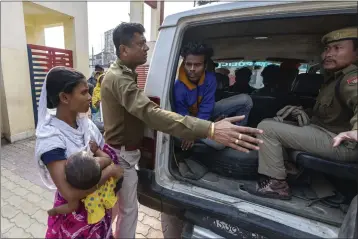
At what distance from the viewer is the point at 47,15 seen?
5.78 meters

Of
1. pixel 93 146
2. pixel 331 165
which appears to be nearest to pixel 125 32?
pixel 93 146

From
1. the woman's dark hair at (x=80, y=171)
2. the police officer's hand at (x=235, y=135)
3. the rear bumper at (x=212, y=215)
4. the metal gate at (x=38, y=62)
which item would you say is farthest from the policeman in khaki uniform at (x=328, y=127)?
the metal gate at (x=38, y=62)

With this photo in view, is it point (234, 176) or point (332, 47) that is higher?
point (332, 47)

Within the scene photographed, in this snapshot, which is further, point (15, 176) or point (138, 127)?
point (15, 176)

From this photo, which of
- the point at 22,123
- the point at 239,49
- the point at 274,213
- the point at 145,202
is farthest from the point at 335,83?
the point at 22,123

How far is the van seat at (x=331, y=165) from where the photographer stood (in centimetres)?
138

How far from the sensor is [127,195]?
5.49ft

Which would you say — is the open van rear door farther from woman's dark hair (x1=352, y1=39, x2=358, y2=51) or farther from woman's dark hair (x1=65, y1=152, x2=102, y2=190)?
woman's dark hair (x1=65, y1=152, x2=102, y2=190)

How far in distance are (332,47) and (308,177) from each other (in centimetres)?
102

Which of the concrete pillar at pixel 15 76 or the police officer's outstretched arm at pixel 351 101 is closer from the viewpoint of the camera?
the police officer's outstretched arm at pixel 351 101

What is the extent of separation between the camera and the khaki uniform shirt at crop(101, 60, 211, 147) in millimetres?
1232

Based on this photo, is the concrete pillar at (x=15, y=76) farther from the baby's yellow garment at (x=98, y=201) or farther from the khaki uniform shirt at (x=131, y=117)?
the baby's yellow garment at (x=98, y=201)

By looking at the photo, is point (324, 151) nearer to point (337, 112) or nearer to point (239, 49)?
point (337, 112)

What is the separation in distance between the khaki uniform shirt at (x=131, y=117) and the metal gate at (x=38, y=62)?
13.7ft
